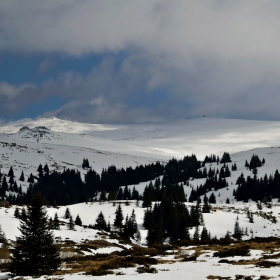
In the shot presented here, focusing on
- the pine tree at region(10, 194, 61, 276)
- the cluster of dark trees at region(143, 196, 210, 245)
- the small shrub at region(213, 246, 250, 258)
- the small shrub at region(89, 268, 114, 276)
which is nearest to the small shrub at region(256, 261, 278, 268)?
the small shrub at region(213, 246, 250, 258)

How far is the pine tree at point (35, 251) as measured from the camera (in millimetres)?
27656

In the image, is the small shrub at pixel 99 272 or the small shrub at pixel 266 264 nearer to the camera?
the small shrub at pixel 266 264

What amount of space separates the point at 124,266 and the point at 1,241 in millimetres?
36264

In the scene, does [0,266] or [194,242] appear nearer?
[0,266]

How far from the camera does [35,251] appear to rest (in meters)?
28.4

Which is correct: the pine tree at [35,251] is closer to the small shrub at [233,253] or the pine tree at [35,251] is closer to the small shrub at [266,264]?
the small shrub at [233,253]

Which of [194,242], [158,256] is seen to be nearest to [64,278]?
[158,256]

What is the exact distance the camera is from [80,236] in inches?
2867

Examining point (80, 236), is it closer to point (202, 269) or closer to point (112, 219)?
point (112, 219)

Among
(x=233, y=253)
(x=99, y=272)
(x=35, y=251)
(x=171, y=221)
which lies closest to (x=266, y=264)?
(x=233, y=253)

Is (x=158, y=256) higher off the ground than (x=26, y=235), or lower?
lower

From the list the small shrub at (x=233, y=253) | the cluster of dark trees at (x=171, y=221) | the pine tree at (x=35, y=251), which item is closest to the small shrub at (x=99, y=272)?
the pine tree at (x=35, y=251)

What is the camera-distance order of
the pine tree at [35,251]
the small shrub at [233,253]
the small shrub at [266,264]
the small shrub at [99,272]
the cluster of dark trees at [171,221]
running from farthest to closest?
the cluster of dark trees at [171,221] → the small shrub at [233,253] → the pine tree at [35,251] → the small shrub at [99,272] → the small shrub at [266,264]

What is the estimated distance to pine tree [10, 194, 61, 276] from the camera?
2766 centimetres
